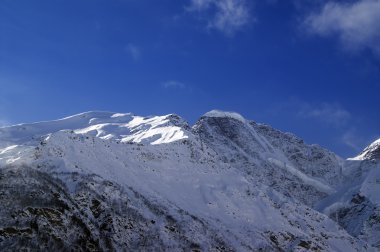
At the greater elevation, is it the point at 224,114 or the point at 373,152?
the point at 224,114

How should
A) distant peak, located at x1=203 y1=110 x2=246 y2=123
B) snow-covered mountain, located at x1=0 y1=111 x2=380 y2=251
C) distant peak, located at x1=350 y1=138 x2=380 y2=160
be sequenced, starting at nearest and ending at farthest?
snow-covered mountain, located at x1=0 y1=111 x2=380 y2=251, distant peak, located at x1=203 y1=110 x2=246 y2=123, distant peak, located at x1=350 y1=138 x2=380 y2=160

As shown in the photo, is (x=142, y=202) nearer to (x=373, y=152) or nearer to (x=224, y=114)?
(x=224, y=114)

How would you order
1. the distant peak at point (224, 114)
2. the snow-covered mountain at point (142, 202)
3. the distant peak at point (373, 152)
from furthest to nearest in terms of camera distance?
the distant peak at point (373, 152) → the distant peak at point (224, 114) → the snow-covered mountain at point (142, 202)

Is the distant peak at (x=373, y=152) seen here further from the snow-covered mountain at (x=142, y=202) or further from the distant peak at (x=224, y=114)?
the snow-covered mountain at (x=142, y=202)

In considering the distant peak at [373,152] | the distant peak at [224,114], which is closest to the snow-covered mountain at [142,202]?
the distant peak at [224,114]

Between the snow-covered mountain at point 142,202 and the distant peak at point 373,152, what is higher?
the distant peak at point 373,152

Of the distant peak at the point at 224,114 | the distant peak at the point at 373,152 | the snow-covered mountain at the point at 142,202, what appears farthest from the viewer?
the distant peak at the point at 373,152

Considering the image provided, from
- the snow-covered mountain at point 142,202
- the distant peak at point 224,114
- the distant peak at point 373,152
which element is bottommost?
the snow-covered mountain at point 142,202

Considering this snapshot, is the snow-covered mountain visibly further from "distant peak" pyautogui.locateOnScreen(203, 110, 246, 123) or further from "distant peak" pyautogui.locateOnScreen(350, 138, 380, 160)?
"distant peak" pyautogui.locateOnScreen(350, 138, 380, 160)

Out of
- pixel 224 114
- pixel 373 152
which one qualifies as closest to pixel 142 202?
pixel 224 114

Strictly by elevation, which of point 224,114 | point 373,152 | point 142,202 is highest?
point 224,114

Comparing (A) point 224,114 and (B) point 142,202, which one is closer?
(B) point 142,202

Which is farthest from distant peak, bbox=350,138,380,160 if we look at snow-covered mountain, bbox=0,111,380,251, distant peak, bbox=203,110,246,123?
snow-covered mountain, bbox=0,111,380,251

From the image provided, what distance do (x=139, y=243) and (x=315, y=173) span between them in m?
132
